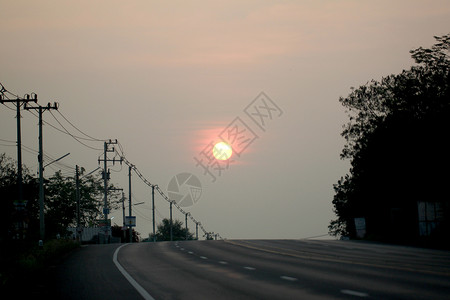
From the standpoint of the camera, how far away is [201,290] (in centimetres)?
1691

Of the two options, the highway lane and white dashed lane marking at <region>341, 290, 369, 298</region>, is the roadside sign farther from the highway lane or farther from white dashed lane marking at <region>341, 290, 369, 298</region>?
white dashed lane marking at <region>341, 290, 369, 298</region>

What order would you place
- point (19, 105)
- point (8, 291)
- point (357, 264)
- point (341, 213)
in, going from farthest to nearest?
point (341, 213) → point (19, 105) → point (357, 264) → point (8, 291)

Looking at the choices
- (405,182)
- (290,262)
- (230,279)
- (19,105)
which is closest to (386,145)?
(405,182)

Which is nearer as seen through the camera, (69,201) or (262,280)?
(262,280)

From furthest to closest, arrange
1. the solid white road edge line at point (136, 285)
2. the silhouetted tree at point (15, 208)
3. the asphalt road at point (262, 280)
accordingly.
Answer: the silhouetted tree at point (15, 208), the solid white road edge line at point (136, 285), the asphalt road at point (262, 280)

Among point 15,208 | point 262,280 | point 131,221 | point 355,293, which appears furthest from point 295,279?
point 131,221

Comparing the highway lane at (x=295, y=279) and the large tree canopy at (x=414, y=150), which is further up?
the large tree canopy at (x=414, y=150)

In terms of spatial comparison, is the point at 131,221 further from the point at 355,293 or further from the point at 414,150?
the point at 355,293

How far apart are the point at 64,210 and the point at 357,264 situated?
11032cm

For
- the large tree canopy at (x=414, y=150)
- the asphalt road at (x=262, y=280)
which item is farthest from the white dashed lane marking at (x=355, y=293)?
the large tree canopy at (x=414, y=150)

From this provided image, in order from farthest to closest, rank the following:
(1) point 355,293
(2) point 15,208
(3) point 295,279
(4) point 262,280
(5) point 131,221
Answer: (5) point 131,221
(2) point 15,208
(4) point 262,280
(3) point 295,279
(1) point 355,293

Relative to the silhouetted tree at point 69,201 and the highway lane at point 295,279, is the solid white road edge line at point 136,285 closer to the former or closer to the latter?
the highway lane at point 295,279

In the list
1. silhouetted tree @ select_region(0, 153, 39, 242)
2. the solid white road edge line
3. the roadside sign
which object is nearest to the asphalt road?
the solid white road edge line

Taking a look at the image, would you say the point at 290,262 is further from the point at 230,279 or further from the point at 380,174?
the point at 380,174
